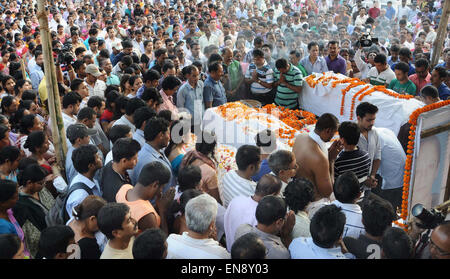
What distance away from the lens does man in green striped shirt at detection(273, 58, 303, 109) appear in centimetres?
638

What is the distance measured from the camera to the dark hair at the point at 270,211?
8.32 feet

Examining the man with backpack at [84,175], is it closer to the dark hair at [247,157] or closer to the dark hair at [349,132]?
the dark hair at [247,157]

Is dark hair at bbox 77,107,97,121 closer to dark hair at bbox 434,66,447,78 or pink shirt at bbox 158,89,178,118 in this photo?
pink shirt at bbox 158,89,178,118

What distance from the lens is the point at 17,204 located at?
2984mm

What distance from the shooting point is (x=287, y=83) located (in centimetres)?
645

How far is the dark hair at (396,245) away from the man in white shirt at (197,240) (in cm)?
97

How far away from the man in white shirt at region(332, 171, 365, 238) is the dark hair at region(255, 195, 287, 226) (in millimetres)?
584

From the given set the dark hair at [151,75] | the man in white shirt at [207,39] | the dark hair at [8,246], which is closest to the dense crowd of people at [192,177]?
the dark hair at [8,246]

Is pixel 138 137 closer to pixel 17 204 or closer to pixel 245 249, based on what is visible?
pixel 17 204

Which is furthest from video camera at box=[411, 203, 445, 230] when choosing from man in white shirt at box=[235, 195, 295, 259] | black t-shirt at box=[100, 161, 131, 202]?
black t-shirt at box=[100, 161, 131, 202]

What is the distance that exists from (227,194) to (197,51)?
208 inches

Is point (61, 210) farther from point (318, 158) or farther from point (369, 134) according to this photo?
point (369, 134)

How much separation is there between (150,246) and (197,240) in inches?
14.3
